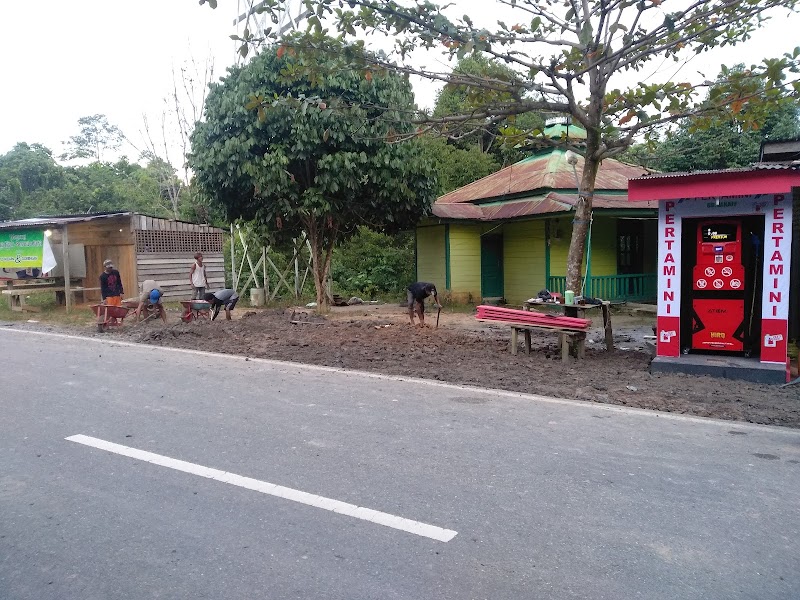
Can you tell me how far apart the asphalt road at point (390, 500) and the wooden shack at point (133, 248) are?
11922 millimetres

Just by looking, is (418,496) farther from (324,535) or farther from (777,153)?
(777,153)

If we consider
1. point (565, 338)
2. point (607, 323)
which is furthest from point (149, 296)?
point (607, 323)

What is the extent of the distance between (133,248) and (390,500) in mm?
16468

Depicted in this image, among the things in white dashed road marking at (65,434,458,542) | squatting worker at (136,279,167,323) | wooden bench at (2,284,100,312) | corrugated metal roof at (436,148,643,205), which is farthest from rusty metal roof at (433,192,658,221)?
white dashed road marking at (65,434,458,542)

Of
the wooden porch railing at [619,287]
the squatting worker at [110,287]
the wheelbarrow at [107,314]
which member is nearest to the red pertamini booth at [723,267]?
the wooden porch railing at [619,287]

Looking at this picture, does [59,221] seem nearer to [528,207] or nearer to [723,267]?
[528,207]

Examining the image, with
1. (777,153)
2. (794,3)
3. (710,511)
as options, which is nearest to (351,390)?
(710,511)

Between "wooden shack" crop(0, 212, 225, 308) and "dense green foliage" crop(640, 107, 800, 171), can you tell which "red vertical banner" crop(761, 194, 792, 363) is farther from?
"wooden shack" crop(0, 212, 225, 308)

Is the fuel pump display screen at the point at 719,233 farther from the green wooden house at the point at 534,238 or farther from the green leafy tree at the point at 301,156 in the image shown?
the green wooden house at the point at 534,238

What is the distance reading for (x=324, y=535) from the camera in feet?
12.8

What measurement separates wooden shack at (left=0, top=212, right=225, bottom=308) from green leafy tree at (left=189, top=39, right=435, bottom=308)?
4.13 meters

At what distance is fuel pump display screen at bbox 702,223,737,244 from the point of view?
343 inches

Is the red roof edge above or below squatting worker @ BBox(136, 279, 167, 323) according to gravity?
above

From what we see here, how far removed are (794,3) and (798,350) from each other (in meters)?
4.61
